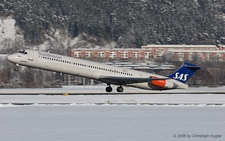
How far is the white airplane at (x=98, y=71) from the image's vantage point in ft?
198

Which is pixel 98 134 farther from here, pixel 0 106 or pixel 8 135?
pixel 0 106

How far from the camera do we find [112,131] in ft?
95.1

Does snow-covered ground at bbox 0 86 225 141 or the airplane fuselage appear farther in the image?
the airplane fuselage

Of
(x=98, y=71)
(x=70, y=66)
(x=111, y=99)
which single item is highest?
(x=70, y=66)

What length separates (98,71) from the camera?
6353 cm

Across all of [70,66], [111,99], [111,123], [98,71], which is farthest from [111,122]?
[98,71]

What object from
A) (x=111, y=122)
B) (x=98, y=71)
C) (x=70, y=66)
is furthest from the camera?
(x=98, y=71)

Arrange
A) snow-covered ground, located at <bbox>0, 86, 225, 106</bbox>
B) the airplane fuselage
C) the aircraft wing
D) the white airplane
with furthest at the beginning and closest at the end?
1. the aircraft wing
2. the white airplane
3. the airplane fuselage
4. snow-covered ground, located at <bbox>0, 86, 225, 106</bbox>

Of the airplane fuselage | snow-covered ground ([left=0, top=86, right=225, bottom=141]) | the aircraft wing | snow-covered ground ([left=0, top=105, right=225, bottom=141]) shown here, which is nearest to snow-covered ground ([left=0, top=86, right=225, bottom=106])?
snow-covered ground ([left=0, top=86, right=225, bottom=141])

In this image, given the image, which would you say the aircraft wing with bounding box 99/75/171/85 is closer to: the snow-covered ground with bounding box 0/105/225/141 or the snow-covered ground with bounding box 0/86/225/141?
the snow-covered ground with bounding box 0/86/225/141

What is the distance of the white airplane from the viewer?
198ft

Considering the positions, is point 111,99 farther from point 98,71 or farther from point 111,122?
point 111,122

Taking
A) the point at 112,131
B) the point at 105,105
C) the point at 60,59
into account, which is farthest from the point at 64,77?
the point at 112,131

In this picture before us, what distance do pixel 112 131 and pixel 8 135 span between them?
17.2 ft
